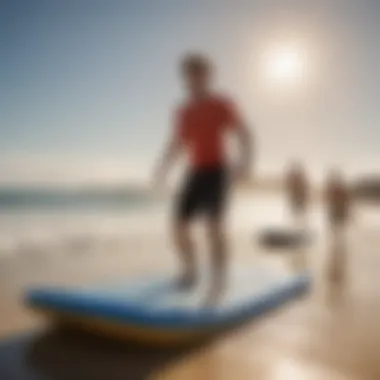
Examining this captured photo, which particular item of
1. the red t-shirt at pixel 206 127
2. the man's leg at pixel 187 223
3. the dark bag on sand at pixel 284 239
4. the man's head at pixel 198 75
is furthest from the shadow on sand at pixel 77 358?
the dark bag on sand at pixel 284 239

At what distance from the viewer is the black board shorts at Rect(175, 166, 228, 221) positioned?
2090mm

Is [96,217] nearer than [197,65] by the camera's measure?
No

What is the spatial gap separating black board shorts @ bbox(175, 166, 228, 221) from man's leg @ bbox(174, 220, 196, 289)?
0.05m

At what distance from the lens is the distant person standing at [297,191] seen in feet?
12.2

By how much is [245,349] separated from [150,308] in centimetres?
32

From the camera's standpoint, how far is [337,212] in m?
4.77

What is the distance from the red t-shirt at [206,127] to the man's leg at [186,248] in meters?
0.28

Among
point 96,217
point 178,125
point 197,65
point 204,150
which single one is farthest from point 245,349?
point 96,217

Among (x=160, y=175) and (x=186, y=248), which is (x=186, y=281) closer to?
(x=186, y=248)

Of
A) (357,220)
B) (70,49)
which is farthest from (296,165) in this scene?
(357,220)

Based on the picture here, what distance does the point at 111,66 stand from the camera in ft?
8.51

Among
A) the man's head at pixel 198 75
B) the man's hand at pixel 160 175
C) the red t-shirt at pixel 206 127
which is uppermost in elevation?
the man's head at pixel 198 75

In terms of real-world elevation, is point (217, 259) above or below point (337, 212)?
above

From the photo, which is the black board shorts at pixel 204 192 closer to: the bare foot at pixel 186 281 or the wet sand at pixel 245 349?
the bare foot at pixel 186 281
